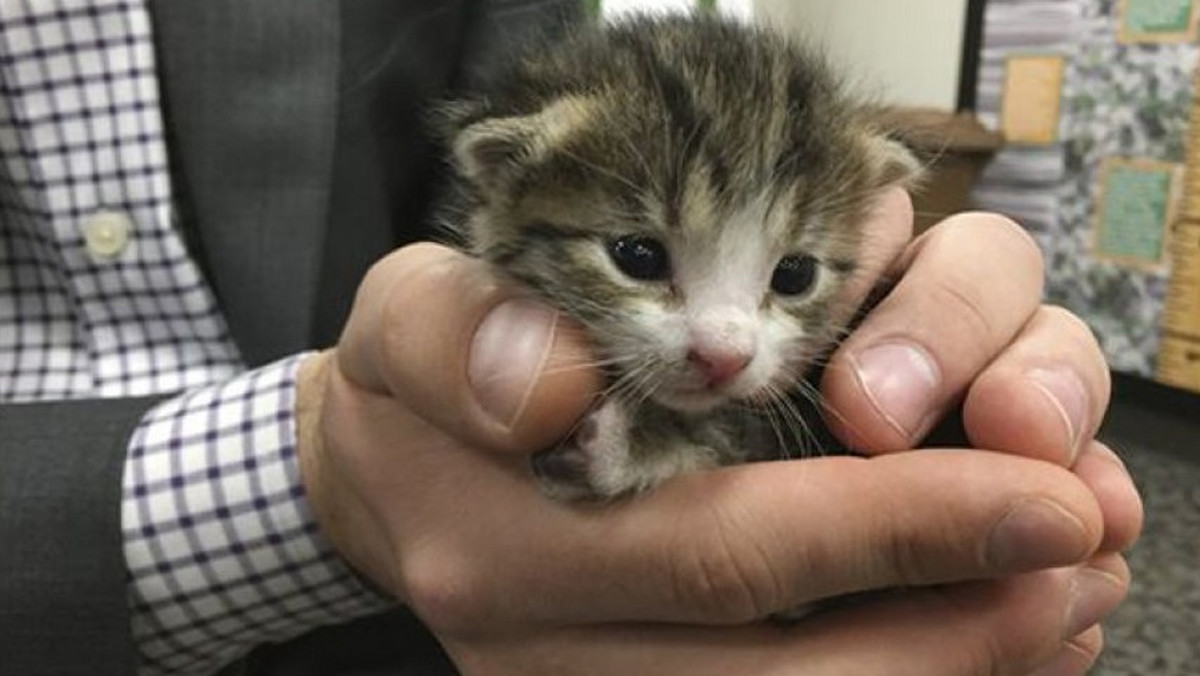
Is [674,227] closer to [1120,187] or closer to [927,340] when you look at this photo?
[927,340]

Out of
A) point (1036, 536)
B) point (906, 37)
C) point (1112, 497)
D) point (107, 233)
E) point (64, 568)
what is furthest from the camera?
point (906, 37)

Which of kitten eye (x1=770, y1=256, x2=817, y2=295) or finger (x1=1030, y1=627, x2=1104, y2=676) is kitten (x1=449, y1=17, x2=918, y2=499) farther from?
finger (x1=1030, y1=627, x2=1104, y2=676)

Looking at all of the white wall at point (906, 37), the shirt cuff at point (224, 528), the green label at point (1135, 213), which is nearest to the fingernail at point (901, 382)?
the shirt cuff at point (224, 528)

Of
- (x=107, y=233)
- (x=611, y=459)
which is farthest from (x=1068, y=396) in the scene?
(x=107, y=233)

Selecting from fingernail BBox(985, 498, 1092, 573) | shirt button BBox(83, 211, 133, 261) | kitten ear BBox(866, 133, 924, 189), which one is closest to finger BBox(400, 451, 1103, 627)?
fingernail BBox(985, 498, 1092, 573)

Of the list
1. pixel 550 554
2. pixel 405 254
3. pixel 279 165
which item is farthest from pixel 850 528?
pixel 279 165

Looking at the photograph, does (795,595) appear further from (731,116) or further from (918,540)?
(731,116)
